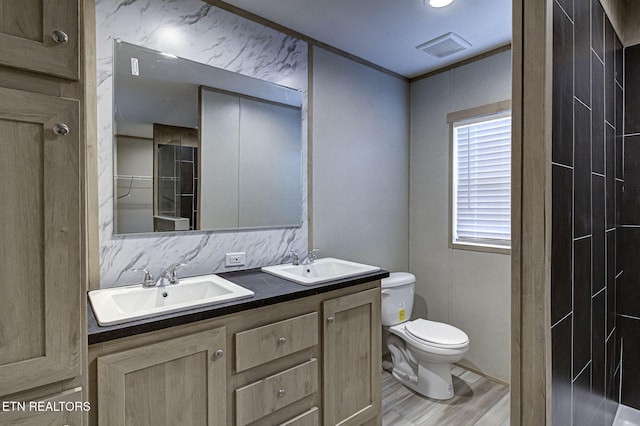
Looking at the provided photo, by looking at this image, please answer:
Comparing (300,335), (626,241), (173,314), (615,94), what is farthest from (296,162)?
(626,241)

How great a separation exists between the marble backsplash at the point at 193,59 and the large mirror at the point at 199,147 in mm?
43

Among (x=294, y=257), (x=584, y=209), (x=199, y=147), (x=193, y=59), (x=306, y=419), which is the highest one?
(x=193, y=59)

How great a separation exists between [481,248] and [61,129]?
2.71 metres

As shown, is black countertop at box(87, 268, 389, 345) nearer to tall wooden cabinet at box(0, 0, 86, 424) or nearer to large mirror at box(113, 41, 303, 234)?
tall wooden cabinet at box(0, 0, 86, 424)

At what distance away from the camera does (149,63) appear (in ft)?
5.75

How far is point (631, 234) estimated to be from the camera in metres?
2.05

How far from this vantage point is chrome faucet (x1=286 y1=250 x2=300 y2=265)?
222cm

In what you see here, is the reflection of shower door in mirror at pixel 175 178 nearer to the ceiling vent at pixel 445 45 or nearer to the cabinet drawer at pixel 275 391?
the cabinet drawer at pixel 275 391

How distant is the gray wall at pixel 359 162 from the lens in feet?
8.18

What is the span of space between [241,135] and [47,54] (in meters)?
1.28

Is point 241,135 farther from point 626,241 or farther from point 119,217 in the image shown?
point 626,241

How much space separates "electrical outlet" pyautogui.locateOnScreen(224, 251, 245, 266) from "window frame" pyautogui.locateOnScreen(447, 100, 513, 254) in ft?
5.84

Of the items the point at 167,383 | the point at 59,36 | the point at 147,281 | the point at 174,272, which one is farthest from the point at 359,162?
the point at 59,36

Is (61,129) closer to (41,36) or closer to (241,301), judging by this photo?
(41,36)
